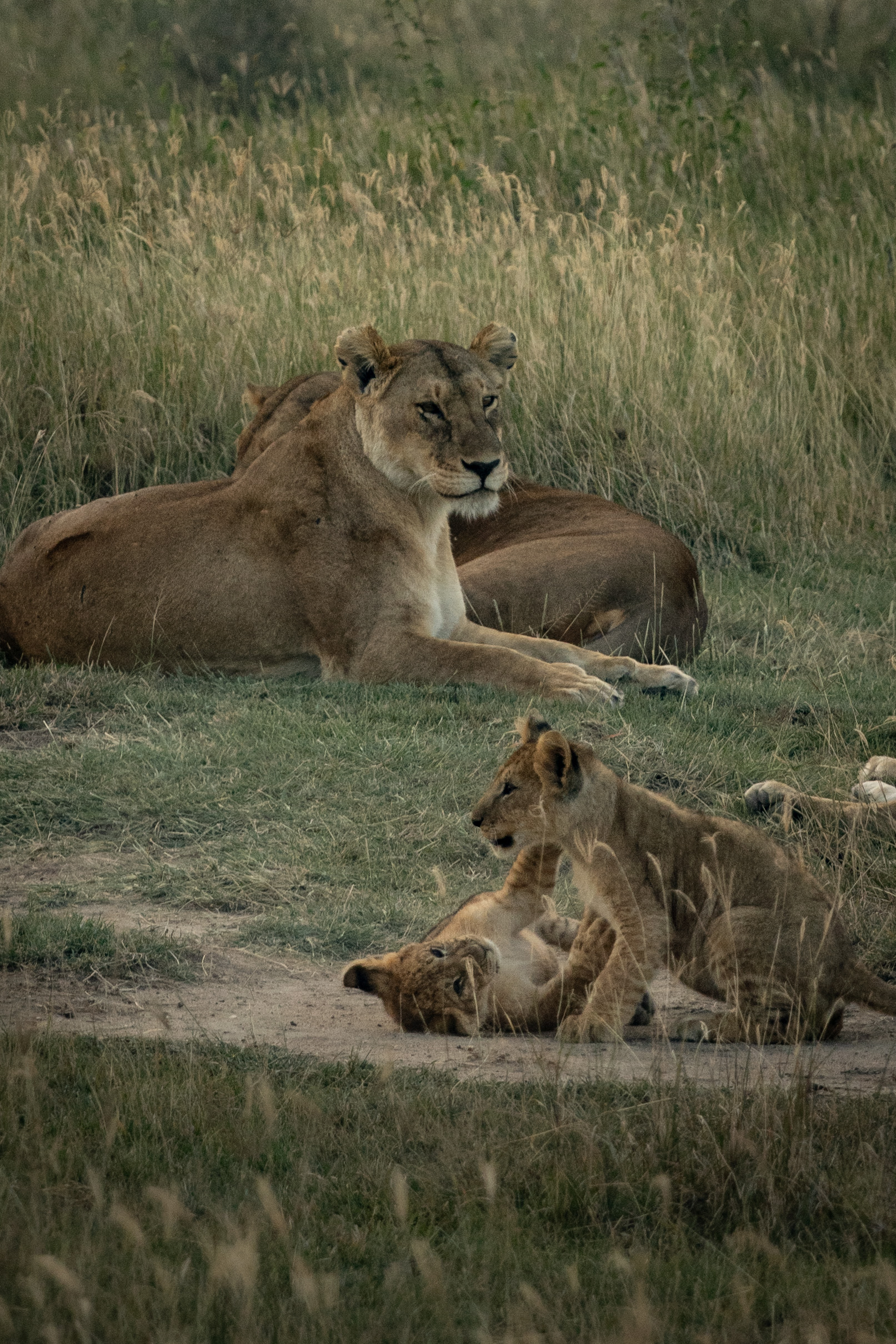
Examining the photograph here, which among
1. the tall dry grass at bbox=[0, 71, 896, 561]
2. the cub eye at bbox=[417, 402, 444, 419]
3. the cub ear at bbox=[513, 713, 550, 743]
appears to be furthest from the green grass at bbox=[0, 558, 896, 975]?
the tall dry grass at bbox=[0, 71, 896, 561]

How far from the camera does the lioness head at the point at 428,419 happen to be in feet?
21.5

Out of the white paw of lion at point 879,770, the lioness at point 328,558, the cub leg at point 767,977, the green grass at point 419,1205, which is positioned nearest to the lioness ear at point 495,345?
the lioness at point 328,558

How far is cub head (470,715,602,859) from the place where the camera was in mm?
3820

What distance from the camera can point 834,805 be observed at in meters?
4.99

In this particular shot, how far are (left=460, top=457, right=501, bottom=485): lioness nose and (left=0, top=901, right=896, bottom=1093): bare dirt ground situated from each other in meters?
2.67

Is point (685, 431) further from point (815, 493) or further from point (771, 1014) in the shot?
point (771, 1014)

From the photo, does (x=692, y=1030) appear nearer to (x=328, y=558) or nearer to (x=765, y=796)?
(x=765, y=796)

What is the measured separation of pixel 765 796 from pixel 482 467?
1984 mm

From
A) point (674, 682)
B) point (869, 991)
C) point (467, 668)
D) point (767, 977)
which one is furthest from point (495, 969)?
point (674, 682)

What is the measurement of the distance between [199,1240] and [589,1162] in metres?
0.72

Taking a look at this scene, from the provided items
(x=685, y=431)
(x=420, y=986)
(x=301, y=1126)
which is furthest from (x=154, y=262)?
(x=301, y=1126)

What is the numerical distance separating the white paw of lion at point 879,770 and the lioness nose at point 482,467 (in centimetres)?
190

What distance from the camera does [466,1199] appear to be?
2.67 metres

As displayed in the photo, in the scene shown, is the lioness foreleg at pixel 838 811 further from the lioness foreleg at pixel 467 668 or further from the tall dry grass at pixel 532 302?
the tall dry grass at pixel 532 302
